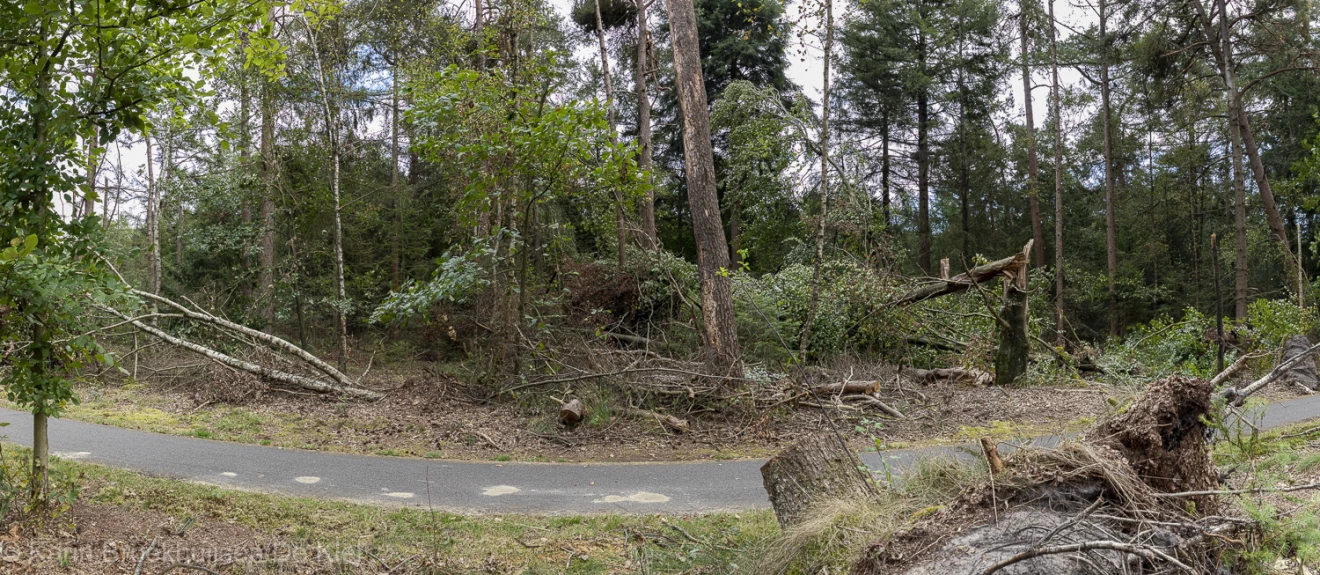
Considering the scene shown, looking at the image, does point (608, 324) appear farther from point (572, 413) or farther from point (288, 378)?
point (288, 378)

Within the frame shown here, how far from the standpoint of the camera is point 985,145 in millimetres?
30781

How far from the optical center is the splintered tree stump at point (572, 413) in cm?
1003

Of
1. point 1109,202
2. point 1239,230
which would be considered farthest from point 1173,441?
point 1109,202

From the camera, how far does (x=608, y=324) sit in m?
13.8

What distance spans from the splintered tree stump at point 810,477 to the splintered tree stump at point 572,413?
567 centimetres

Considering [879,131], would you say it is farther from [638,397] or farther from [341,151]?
[638,397]

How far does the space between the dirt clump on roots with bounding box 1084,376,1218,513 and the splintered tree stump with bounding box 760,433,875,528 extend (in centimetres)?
130

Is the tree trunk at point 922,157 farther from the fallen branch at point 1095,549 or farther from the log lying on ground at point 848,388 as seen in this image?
the fallen branch at point 1095,549

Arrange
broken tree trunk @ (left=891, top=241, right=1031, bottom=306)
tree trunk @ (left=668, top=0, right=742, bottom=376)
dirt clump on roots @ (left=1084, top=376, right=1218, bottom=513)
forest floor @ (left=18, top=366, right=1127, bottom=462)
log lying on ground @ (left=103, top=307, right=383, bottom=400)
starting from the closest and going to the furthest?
dirt clump on roots @ (left=1084, top=376, right=1218, bottom=513)
forest floor @ (left=18, top=366, right=1127, bottom=462)
tree trunk @ (left=668, top=0, right=742, bottom=376)
log lying on ground @ (left=103, top=307, right=383, bottom=400)
broken tree trunk @ (left=891, top=241, right=1031, bottom=306)

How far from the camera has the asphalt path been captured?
6699 mm

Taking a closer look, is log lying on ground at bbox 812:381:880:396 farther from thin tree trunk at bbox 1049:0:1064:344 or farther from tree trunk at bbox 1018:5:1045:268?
tree trunk at bbox 1018:5:1045:268

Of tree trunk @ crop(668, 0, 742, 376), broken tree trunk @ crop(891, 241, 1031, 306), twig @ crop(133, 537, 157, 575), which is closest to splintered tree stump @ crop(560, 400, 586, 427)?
tree trunk @ crop(668, 0, 742, 376)

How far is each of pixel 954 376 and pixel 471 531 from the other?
977 cm

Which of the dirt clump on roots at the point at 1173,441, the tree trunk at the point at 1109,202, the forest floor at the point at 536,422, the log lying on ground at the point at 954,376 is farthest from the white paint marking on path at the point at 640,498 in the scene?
the tree trunk at the point at 1109,202
